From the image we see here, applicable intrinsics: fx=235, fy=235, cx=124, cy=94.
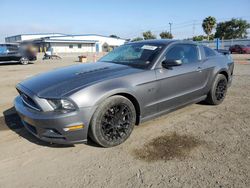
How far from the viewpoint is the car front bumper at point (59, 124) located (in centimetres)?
296

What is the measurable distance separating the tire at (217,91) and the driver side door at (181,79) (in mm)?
435

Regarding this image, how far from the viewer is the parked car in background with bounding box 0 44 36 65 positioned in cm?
1784

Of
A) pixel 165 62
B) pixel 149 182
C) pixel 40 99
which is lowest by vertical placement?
pixel 149 182

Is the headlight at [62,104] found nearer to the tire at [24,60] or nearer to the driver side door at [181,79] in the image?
the driver side door at [181,79]

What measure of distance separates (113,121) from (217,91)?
294 cm

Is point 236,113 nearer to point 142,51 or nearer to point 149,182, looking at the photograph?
point 142,51

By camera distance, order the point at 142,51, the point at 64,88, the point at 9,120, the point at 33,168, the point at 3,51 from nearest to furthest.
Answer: the point at 33,168, the point at 64,88, the point at 142,51, the point at 9,120, the point at 3,51

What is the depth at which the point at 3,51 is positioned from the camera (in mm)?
17844

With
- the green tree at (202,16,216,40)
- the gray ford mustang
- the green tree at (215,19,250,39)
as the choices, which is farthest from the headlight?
the green tree at (215,19,250,39)

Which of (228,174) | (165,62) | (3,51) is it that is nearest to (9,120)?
(165,62)

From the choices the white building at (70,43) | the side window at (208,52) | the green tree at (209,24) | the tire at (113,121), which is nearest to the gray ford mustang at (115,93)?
the tire at (113,121)

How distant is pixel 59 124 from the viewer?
117 inches

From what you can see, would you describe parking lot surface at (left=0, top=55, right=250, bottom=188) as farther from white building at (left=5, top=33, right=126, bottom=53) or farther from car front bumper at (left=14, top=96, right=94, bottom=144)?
white building at (left=5, top=33, right=126, bottom=53)

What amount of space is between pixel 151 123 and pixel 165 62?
114 cm
